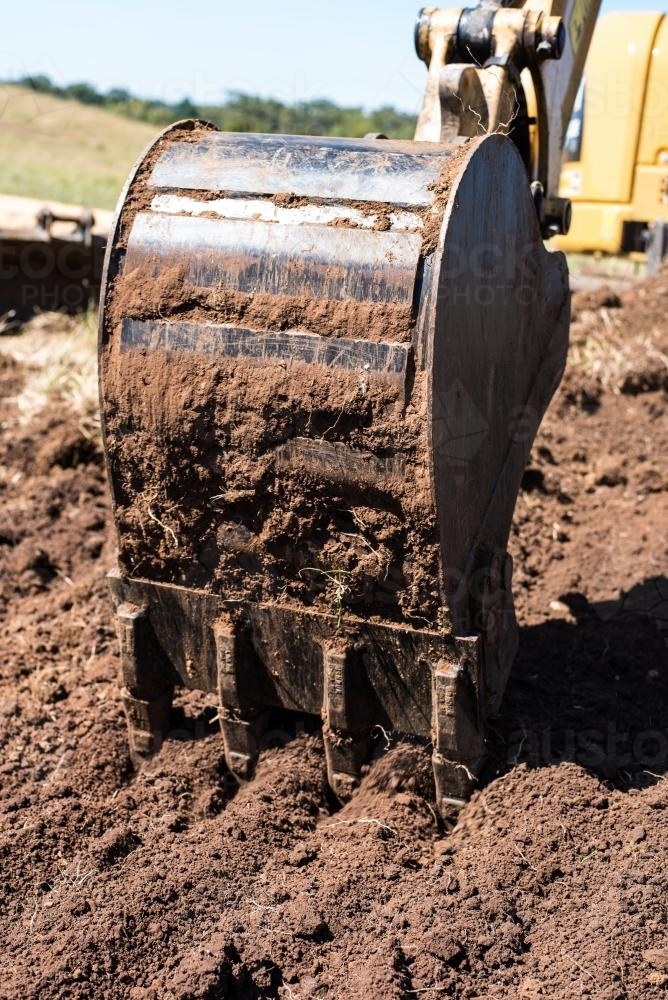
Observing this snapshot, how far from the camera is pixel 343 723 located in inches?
121

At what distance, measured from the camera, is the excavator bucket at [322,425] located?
106 inches

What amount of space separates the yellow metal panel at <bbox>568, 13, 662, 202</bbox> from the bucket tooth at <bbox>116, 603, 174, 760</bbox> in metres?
8.34

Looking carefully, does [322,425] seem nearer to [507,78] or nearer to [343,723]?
[343,723]

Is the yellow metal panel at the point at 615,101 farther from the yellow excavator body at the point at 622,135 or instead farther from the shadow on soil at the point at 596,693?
the shadow on soil at the point at 596,693

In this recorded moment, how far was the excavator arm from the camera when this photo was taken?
10.9 ft

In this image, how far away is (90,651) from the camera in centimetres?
409

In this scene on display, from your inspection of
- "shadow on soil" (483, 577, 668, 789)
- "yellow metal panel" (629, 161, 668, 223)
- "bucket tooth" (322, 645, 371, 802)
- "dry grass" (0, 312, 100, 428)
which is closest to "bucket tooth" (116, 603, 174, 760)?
"bucket tooth" (322, 645, 371, 802)

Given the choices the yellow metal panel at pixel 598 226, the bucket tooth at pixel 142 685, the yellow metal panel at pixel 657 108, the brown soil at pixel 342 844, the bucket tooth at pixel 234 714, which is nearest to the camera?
the brown soil at pixel 342 844

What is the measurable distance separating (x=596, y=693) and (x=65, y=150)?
29.0m

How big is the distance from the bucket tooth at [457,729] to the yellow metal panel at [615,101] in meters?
8.33

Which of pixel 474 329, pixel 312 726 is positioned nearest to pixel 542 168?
pixel 474 329

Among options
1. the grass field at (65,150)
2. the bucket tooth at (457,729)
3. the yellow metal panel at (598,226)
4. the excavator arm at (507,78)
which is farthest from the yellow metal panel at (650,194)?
the grass field at (65,150)

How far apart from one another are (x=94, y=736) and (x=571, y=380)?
404cm

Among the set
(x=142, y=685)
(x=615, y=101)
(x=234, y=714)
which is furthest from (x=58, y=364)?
(x=615, y=101)
